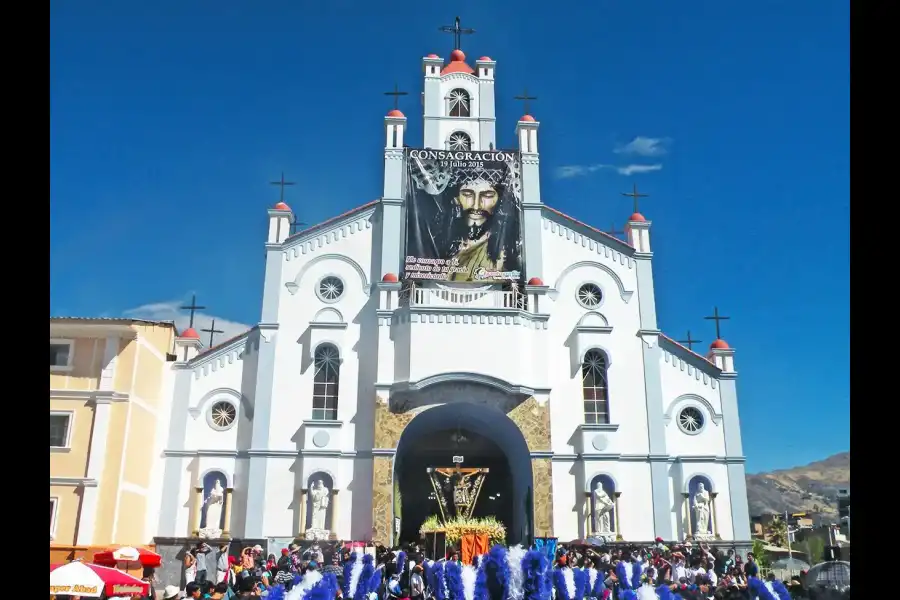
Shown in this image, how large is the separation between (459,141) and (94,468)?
1930 centimetres

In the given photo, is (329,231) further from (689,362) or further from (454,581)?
(454,581)

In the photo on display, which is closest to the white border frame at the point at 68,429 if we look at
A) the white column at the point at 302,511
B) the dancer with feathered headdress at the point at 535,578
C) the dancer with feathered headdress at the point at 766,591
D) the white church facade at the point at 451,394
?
the white church facade at the point at 451,394

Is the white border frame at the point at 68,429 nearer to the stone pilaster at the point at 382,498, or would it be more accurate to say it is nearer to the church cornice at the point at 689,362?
the stone pilaster at the point at 382,498

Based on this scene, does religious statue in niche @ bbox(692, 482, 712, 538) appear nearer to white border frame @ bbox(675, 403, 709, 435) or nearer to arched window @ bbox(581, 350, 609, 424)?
white border frame @ bbox(675, 403, 709, 435)

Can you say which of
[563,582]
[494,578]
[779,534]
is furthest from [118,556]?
[779,534]

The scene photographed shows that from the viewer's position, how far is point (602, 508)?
25.7 m

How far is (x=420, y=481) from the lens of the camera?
28672 mm

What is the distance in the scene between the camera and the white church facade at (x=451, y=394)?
25.5m

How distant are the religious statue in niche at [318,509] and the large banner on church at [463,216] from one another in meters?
7.85
